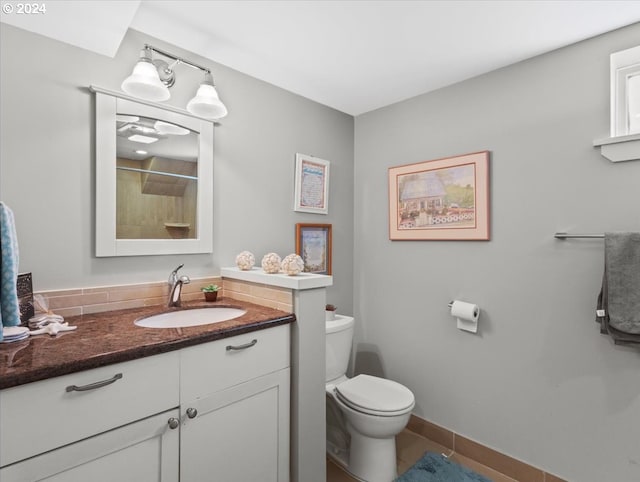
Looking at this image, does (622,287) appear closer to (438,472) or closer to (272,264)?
(438,472)

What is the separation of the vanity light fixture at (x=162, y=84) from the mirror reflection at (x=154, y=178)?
20 cm

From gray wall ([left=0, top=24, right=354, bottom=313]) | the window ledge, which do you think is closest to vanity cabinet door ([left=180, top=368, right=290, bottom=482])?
gray wall ([left=0, top=24, right=354, bottom=313])

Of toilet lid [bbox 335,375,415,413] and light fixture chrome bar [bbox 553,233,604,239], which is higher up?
light fixture chrome bar [bbox 553,233,604,239]

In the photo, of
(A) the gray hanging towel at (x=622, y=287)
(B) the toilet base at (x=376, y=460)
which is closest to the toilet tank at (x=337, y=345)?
(B) the toilet base at (x=376, y=460)

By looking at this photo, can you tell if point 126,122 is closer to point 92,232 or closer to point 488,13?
point 92,232

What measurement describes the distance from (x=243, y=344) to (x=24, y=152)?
3.92 ft

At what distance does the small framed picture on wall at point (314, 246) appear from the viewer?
2.42 meters

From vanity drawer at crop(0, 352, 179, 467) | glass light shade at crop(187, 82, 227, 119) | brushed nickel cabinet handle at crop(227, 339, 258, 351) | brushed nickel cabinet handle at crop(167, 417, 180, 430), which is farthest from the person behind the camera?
glass light shade at crop(187, 82, 227, 119)

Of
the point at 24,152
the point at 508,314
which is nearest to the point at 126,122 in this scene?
the point at 24,152

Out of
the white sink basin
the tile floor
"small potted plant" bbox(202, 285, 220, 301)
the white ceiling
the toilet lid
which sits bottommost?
the tile floor

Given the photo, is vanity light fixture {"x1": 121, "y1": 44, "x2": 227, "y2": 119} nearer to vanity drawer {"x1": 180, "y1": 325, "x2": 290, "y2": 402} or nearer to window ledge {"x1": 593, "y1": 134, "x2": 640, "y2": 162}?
vanity drawer {"x1": 180, "y1": 325, "x2": 290, "y2": 402}

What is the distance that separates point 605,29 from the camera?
1642 millimetres

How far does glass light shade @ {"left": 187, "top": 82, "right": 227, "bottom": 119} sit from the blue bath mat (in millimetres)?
2210

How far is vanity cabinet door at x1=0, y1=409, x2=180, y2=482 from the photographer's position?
921 millimetres
